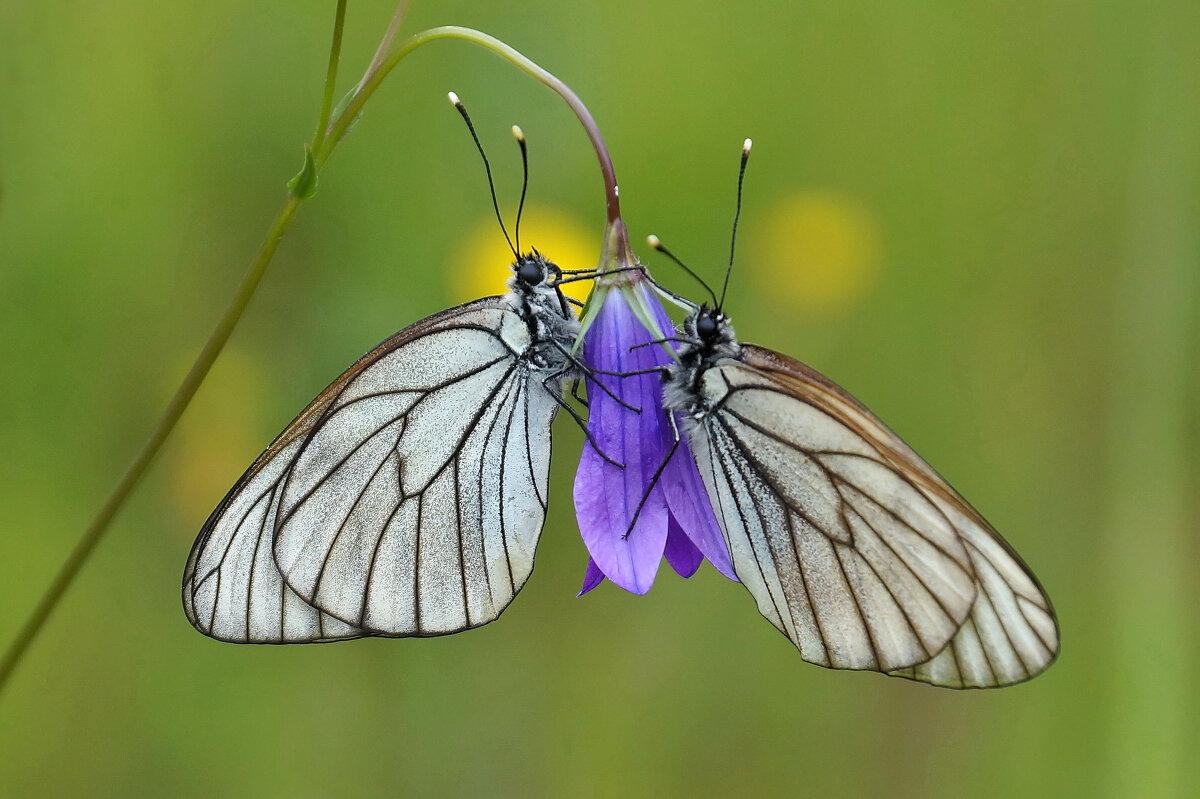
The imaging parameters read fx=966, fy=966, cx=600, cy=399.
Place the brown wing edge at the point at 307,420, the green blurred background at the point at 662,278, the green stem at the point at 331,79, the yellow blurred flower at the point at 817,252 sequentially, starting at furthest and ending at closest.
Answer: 1. the yellow blurred flower at the point at 817,252
2. the green blurred background at the point at 662,278
3. the brown wing edge at the point at 307,420
4. the green stem at the point at 331,79

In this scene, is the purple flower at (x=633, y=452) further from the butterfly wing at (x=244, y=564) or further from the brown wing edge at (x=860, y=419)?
the butterfly wing at (x=244, y=564)

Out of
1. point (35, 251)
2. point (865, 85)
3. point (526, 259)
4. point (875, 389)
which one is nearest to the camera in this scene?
point (526, 259)

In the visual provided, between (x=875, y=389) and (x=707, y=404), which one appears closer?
(x=707, y=404)

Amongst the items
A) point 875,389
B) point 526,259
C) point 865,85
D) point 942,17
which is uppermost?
point 942,17

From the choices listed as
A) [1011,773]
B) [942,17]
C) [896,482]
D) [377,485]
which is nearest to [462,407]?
[377,485]

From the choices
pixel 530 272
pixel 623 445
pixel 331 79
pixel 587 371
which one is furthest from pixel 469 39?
Answer: pixel 623 445

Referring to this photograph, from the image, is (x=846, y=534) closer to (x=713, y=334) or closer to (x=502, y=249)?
(x=713, y=334)

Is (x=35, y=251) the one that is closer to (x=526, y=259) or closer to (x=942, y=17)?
(x=526, y=259)

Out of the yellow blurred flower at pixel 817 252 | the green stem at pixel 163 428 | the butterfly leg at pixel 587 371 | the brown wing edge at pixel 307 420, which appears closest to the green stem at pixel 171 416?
the green stem at pixel 163 428
